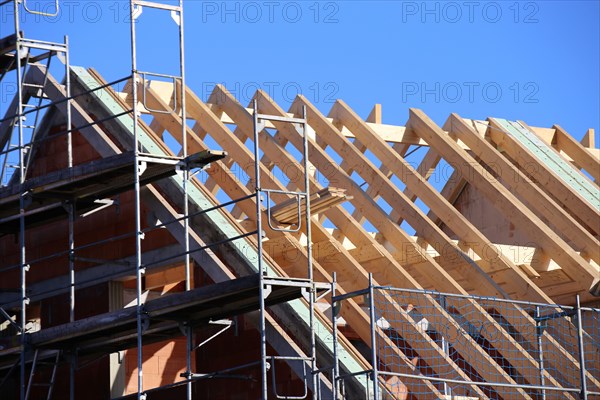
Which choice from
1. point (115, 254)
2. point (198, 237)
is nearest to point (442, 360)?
point (198, 237)

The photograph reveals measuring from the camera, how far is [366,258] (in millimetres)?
15250

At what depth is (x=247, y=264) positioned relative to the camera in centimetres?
1430

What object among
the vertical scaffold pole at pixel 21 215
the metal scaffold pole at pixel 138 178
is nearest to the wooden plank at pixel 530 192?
the metal scaffold pole at pixel 138 178

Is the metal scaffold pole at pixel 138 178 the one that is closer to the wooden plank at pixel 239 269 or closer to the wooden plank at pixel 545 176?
the wooden plank at pixel 239 269

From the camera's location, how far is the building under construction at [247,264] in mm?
13469

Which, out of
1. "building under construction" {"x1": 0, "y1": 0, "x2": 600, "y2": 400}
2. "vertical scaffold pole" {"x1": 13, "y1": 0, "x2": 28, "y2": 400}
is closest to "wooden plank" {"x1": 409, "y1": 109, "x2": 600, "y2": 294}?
"building under construction" {"x1": 0, "y1": 0, "x2": 600, "y2": 400}

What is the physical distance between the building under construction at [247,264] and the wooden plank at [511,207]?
3 centimetres

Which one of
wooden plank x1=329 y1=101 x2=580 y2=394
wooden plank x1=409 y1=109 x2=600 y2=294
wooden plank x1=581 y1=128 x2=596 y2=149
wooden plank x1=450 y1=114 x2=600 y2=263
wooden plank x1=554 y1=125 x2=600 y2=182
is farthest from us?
wooden plank x1=581 y1=128 x2=596 y2=149

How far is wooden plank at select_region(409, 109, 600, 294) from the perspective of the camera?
15617 mm

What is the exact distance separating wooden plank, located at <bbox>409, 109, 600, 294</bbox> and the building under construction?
0.10 feet

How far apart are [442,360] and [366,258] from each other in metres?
1.98

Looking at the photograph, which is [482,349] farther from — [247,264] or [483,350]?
[247,264]

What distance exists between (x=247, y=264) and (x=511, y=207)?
3.60m

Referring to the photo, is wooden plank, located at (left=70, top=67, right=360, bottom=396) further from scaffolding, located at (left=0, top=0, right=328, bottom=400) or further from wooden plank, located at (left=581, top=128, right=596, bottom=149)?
wooden plank, located at (left=581, top=128, right=596, bottom=149)
